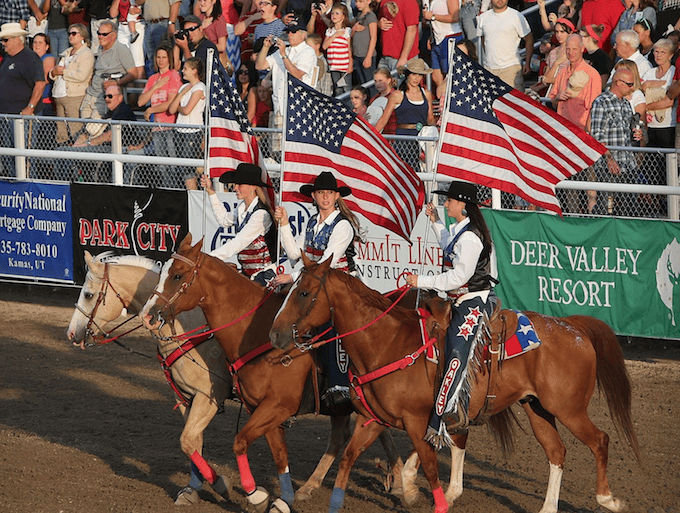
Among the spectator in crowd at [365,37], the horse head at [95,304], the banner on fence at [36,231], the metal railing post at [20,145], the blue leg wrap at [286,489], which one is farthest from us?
the spectator in crowd at [365,37]

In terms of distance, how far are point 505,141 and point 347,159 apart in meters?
1.48

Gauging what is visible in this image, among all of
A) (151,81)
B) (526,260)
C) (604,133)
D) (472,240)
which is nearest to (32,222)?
(151,81)

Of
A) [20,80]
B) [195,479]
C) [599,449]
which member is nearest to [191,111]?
[20,80]

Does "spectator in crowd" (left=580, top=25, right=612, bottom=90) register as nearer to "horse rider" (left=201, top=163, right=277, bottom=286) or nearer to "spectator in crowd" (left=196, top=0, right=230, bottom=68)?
"spectator in crowd" (left=196, top=0, right=230, bottom=68)

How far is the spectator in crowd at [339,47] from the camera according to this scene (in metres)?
15.9

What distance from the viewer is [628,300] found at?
38.5ft

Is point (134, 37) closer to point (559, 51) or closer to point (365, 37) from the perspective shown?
point (365, 37)

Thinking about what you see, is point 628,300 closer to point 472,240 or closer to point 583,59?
point 583,59

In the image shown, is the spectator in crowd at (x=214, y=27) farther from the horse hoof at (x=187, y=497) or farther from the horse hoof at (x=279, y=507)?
the horse hoof at (x=279, y=507)

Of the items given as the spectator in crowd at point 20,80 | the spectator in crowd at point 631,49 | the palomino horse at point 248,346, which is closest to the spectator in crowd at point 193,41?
the spectator in crowd at point 20,80

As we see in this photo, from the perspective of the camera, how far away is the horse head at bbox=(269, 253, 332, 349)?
22.7 feet

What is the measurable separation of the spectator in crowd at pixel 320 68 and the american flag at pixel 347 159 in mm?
6555

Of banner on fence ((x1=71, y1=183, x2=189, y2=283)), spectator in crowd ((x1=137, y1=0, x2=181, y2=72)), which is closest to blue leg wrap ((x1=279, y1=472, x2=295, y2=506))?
banner on fence ((x1=71, y1=183, x2=189, y2=283))

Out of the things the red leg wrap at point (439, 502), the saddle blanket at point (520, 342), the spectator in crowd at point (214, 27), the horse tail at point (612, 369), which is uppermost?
the spectator in crowd at point (214, 27)
